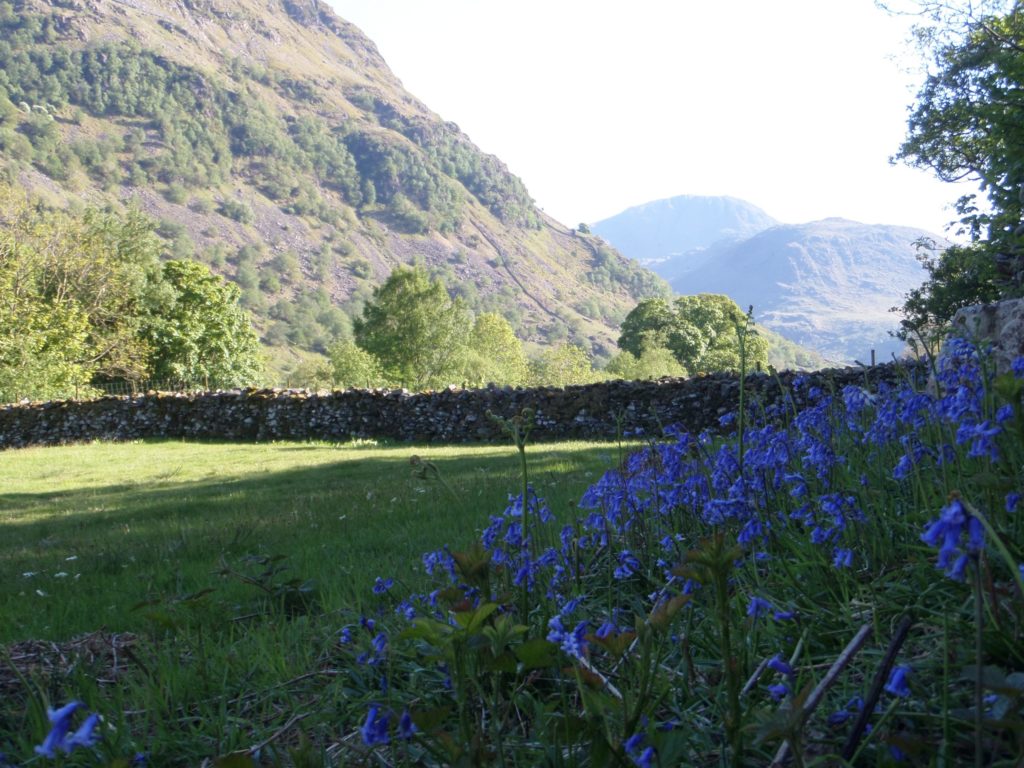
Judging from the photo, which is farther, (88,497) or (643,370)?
(643,370)

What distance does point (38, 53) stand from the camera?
16712 cm

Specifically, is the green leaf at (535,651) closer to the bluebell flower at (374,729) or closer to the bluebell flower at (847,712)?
the bluebell flower at (374,729)

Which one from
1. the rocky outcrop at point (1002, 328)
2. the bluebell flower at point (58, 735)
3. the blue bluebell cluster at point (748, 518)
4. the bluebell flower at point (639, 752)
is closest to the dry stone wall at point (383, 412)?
the rocky outcrop at point (1002, 328)

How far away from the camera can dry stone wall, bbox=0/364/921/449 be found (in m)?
15.3

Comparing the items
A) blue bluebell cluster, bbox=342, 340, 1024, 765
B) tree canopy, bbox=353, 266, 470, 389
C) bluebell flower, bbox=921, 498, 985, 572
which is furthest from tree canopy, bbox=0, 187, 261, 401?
bluebell flower, bbox=921, 498, 985, 572

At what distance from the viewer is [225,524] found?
631 centimetres

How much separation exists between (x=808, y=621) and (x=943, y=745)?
2.89 ft

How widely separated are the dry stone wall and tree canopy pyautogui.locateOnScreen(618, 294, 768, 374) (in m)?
53.2

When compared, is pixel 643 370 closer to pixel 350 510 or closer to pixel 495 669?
pixel 350 510

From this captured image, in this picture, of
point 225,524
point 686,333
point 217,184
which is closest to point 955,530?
point 225,524

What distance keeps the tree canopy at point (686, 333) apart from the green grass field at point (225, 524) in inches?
2372

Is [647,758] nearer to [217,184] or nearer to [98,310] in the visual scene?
[98,310]

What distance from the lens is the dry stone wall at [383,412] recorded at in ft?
50.1

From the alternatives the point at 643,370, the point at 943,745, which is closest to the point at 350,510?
the point at 943,745
